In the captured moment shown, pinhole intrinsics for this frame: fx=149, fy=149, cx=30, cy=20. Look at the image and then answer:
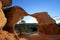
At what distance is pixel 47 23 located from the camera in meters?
16.1

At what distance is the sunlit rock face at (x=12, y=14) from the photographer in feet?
39.0

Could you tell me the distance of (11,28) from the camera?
12.6 metres

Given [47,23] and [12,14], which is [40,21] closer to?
[47,23]

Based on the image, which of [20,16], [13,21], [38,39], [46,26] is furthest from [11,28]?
[46,26]

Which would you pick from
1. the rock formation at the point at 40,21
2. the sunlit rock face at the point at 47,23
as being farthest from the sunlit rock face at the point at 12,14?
the sunlit rock face at the point at 47,23

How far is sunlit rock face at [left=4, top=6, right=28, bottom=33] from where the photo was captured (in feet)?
39.0

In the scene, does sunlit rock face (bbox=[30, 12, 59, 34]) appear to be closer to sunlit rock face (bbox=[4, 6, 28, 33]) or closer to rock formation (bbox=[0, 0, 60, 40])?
rock formation (bbox=[0, 0, 60, 40])

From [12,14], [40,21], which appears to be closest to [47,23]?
[40,21]

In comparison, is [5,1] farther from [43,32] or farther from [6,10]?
[43,32]

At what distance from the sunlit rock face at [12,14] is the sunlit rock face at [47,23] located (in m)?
2.79

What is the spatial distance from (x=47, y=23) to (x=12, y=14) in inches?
200

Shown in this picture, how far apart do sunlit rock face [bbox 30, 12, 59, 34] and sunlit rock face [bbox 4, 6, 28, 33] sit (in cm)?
279

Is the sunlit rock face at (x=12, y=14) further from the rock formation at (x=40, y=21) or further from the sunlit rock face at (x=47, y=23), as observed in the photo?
the sunlit rock face at (x=47, y=23)

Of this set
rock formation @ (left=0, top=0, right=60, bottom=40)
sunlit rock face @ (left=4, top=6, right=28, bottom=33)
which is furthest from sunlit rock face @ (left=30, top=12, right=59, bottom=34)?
sunlit rock face @ (left=4, top=6, right=28, bottom=33)
